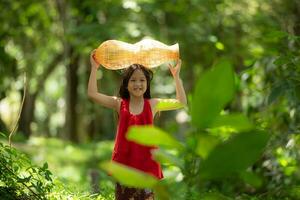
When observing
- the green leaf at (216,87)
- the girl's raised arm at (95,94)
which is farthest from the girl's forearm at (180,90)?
the green leaf at (216,87)

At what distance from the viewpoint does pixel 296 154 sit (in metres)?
5.42

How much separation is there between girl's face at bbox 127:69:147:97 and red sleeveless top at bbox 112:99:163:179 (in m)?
0.11

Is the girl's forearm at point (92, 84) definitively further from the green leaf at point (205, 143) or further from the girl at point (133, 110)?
the green leaf at point (205, 143)

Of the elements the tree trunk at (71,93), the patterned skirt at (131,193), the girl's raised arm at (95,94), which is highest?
the girl's raised arm at (95,94)

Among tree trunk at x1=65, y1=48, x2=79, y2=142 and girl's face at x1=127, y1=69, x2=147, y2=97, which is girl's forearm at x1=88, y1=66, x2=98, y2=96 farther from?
tree trunk at x1=65, y1=48, x2=79, y2=142

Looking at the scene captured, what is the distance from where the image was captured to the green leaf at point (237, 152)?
1.82 meters

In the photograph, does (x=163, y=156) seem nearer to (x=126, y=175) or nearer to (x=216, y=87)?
(x=126, y=175)

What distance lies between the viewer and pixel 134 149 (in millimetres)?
3832

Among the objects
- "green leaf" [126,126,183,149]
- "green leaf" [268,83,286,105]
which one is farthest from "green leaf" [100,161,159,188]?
"green leaf" [268,83,286,105]

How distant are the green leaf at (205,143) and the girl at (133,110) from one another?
6.24 feet

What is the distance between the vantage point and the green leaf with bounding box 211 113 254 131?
1884 mm

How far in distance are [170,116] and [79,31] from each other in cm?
1128

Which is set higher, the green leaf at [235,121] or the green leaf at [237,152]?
the green leaf at [235,121]

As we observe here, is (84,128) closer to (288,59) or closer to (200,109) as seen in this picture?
(288,59)
